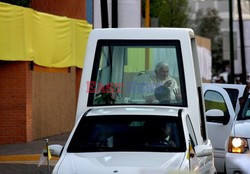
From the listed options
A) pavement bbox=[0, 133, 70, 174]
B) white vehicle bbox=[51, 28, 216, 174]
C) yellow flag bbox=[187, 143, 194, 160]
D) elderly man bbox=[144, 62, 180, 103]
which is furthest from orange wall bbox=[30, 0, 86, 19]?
yellow flag bbox=[187, 143, 194, 160]

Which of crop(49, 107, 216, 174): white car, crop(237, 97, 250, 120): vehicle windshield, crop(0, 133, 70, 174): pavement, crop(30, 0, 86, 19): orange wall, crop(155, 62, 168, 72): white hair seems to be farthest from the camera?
crop(30, 0, 86, 19): orange wall

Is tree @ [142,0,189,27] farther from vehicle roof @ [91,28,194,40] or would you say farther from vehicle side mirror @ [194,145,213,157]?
vehicle side mirror @ [194,145,213,157]

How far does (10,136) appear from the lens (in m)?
19.0

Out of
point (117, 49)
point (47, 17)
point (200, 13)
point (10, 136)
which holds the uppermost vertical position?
point (200, 13)

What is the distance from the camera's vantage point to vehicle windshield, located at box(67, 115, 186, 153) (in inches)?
360

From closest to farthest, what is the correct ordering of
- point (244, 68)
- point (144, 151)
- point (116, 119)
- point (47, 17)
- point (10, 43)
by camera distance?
point (144, 151)
point (116, 119)
point (10, 43)
point (47, 17)
point (244, 68)

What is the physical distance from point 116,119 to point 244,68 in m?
29.2

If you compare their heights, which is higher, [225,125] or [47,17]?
[47,17]

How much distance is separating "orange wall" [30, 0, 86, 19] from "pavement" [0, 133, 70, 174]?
678cm


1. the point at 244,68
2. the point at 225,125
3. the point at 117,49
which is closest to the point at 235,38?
the point at 244,68

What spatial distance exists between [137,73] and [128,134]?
2.46 metres

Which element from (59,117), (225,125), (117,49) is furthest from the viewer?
(59,117)

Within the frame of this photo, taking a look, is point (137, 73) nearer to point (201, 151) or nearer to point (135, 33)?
point (135, 33)

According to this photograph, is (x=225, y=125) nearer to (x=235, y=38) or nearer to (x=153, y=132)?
(x=153, y=132)
